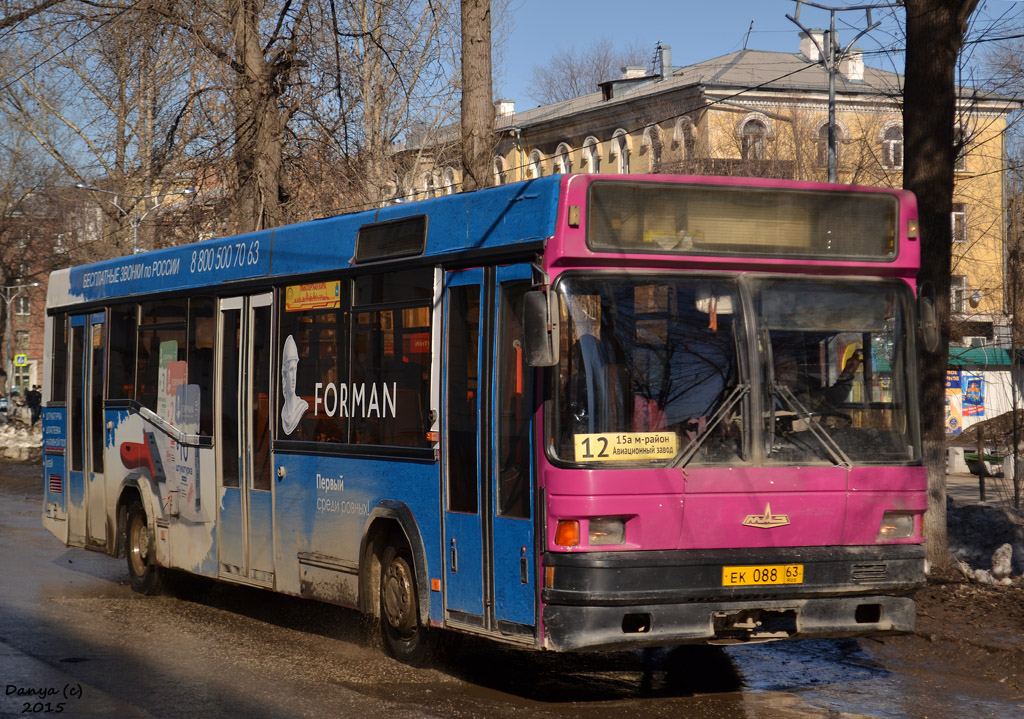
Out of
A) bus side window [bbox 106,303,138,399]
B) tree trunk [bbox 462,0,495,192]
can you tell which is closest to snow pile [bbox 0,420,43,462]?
bus side window [bbox 106,303,138,399]

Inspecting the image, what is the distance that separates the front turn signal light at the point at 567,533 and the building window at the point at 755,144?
35.2m

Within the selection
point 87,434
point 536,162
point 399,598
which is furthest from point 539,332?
point 536,162

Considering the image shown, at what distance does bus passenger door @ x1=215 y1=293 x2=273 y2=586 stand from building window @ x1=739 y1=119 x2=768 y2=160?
31986 mm

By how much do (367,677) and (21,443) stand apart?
108ft

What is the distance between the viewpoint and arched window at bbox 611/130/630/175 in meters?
56.9

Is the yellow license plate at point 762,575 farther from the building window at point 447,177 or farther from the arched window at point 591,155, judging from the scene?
the arched window at point 591,155

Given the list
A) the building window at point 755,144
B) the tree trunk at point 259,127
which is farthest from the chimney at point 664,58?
the tree trunk at point 259,127

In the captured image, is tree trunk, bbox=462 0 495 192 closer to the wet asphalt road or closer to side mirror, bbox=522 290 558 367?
the wet asphalt road

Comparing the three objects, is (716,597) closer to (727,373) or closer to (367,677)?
(727,373)

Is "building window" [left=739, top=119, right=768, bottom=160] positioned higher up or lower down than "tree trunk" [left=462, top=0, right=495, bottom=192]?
higher up

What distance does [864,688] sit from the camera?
821 centimetres

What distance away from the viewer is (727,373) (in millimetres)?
7473

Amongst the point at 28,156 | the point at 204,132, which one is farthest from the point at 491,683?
the point at 28,156

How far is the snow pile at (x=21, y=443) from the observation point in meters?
36.4
